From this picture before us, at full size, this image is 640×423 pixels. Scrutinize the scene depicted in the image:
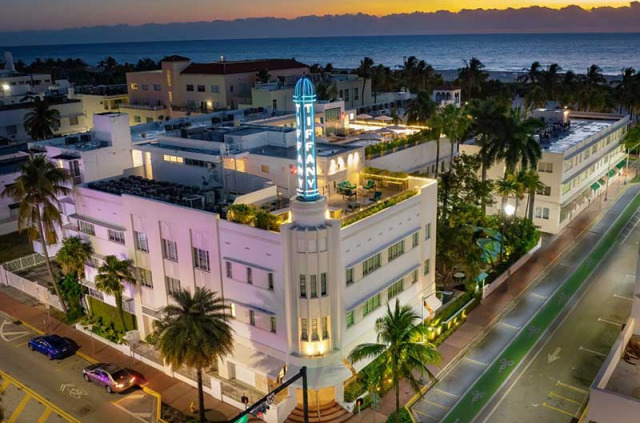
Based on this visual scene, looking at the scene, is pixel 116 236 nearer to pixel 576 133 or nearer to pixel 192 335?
pixel 192 335

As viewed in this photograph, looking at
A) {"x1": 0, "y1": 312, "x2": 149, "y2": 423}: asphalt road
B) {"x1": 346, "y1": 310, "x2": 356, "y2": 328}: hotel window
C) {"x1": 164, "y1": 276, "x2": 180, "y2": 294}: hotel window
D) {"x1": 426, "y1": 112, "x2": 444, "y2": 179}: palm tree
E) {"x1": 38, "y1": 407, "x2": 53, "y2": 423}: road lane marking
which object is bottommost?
{"x1": 38, "y1": 407, "x2": 53, "y2": 423}: road lane marking

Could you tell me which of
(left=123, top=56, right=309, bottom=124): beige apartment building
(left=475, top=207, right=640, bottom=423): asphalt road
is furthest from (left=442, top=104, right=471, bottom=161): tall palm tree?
(left=123, top=56, right=309, bottom=124): beige apartment building

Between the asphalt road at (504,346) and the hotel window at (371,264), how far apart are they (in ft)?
31.8

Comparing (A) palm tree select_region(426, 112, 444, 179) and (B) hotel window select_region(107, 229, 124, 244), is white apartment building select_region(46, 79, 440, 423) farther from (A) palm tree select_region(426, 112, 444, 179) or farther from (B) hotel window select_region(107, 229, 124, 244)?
(A) palm tree select_region(426, 112, 444, 179)

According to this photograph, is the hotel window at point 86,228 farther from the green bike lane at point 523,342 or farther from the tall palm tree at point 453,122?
the tall palm tree at point 453,122

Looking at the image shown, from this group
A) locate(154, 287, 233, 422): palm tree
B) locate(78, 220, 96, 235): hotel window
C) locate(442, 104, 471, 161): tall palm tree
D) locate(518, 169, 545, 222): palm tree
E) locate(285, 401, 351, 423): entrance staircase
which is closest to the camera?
locate(154, 287, 233, 422): palm tree

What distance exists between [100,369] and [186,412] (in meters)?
7.97

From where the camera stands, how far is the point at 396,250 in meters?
43.9

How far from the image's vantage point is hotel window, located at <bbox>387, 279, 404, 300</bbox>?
43750 mm

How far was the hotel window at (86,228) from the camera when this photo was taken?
50531 millimetres

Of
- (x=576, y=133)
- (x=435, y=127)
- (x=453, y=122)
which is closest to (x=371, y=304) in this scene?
(x=435, y=127)

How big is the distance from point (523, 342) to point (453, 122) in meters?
26.8

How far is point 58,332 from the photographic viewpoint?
5116cm

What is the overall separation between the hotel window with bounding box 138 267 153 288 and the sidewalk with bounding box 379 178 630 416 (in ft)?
67.9
